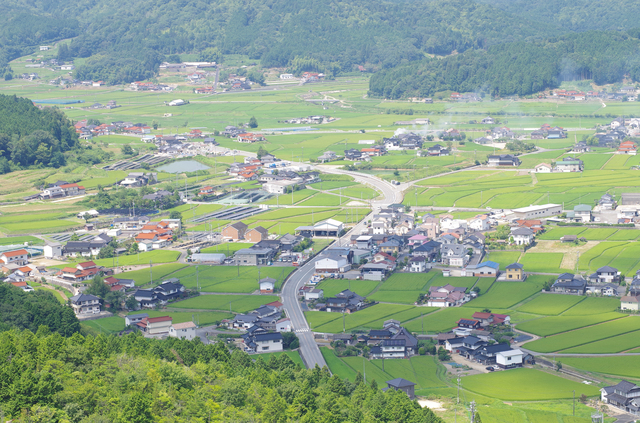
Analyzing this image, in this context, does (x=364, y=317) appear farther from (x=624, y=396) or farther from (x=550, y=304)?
(x=624, y=396)

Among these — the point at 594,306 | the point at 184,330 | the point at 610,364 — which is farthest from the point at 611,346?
the point at 184,330

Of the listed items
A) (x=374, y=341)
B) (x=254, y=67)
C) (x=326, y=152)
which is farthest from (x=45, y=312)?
(x=254, y=67)

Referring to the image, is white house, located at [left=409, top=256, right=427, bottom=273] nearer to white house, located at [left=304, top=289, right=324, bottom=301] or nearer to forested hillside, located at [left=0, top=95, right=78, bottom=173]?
white house, located at [left=304, top=289, right=324, bottom=301]

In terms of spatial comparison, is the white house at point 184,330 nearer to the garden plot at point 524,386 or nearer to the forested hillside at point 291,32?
the garden plot at point 524,386

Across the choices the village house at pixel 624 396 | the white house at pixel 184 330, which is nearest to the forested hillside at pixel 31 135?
the white house at pixel 184 330

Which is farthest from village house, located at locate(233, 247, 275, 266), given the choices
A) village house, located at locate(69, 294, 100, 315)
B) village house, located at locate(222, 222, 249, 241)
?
village house, located at locate(69, 294, 100, 315)
